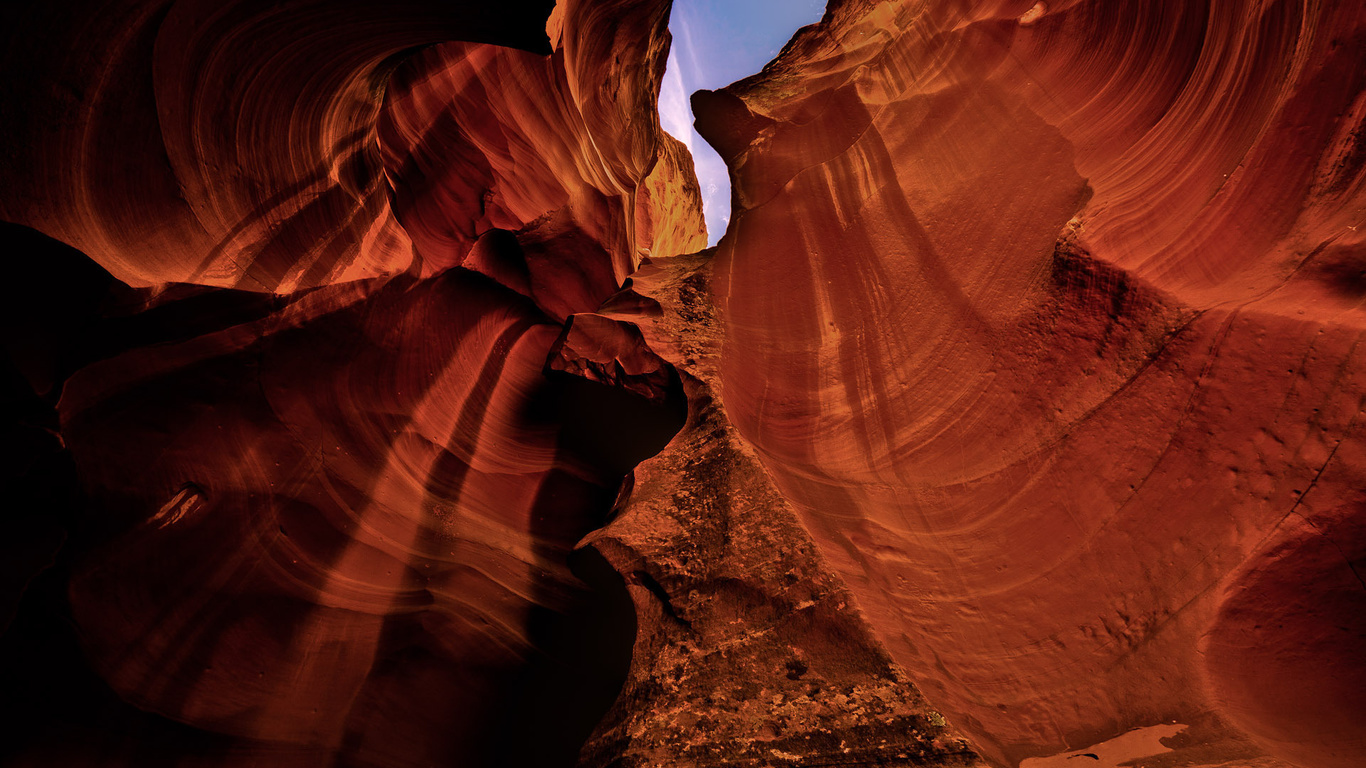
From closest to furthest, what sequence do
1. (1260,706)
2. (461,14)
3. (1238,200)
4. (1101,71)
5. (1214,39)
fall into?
(1260,706) < (1238,200) < (1214,39) < (461,14) < (1101,71)

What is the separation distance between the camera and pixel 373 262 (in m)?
4.46

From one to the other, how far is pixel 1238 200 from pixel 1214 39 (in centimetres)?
107

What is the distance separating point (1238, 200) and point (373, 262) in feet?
19.2

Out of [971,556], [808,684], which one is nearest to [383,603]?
[808,684]

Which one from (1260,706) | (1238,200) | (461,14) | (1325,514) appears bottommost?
(1260,706)

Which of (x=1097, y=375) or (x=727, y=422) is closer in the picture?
(x=1097, y=375)

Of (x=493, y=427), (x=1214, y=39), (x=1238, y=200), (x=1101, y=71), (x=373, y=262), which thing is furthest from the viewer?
(x=493, y=427)

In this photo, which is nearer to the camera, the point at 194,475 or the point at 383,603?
the point at 194,475

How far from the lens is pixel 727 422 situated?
4090 millimetres

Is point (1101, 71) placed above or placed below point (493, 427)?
above

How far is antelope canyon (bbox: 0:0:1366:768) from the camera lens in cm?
266

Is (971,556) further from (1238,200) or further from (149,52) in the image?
(149,52)

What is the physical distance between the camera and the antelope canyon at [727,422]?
105 inches

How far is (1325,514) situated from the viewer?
2.53 metres
